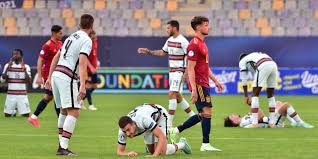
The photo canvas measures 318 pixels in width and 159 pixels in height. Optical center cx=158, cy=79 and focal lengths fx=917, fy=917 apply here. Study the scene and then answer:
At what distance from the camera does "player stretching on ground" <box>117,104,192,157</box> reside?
12.1 meters

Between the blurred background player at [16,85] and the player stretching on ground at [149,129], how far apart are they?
33.5 feet

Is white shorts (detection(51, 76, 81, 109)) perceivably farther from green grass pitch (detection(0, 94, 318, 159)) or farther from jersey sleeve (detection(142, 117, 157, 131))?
jersey sleeve (detection(142, 117, 157, 131))

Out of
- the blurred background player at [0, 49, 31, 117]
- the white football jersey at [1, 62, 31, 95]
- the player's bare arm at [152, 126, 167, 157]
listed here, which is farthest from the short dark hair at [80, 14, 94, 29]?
the white football jersey at [1, 62, 31, 95]

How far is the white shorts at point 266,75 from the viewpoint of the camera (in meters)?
19.2

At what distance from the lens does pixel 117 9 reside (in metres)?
35.8

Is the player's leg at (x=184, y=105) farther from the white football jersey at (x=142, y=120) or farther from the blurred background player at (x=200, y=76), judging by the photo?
the white football jersey at (x=142, y=120)

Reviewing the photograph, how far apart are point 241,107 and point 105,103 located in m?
4.41

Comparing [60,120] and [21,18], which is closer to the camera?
[60,120]

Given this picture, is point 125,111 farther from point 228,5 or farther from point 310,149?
point 228,5

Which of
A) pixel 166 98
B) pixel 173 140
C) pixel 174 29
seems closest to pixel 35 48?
pixel 166 98

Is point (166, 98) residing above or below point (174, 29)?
below

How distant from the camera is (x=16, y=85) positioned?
22891 millimetres

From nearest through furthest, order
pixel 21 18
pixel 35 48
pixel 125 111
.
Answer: pixel 125 111 → pixel 35 48 → pixel 21 18

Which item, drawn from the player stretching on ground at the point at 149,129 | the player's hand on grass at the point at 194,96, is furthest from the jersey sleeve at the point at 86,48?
the player's hand on grass at the point at 194,96
